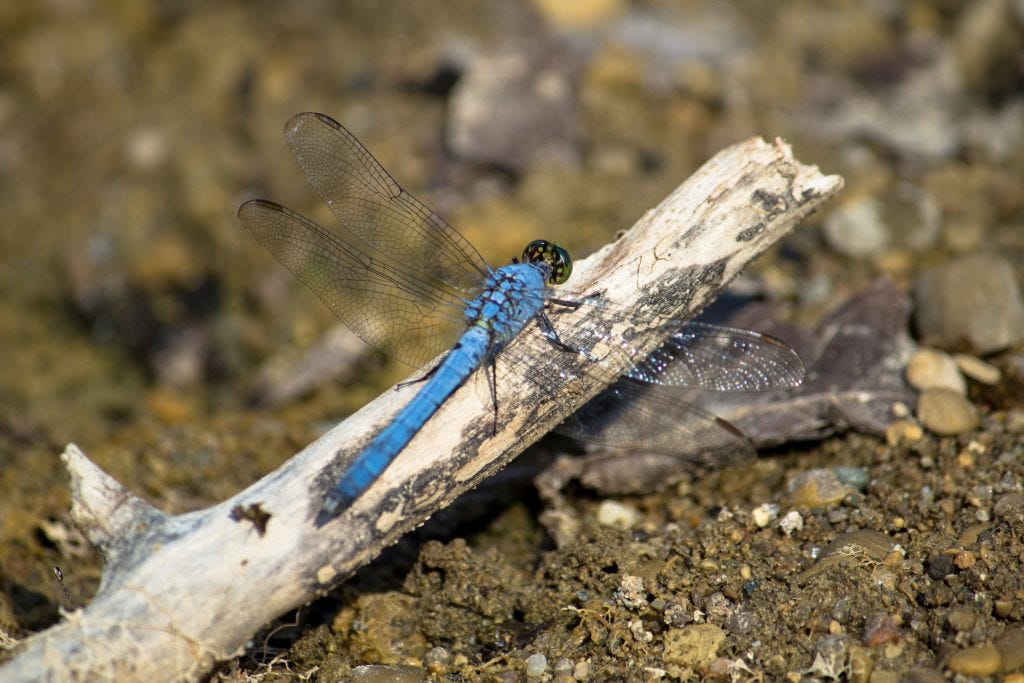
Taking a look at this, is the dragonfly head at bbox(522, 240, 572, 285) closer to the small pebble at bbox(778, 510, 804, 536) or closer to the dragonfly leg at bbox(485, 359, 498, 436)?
the dragonfly leg at bbox(485, 359, 498, 436)

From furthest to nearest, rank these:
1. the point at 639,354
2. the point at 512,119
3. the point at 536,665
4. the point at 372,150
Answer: the point at 372,150, the point at 512,119, the point at 639,354, the point at 536,665

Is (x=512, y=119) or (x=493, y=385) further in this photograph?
(x=512, y=119)

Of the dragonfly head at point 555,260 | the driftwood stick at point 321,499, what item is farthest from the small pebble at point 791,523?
the dragonfly head at point 555,260

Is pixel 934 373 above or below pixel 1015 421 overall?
above

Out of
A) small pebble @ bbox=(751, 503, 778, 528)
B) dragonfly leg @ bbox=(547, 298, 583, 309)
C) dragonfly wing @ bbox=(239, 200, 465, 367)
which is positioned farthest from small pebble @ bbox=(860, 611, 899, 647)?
dragonfly wing @ bbox=(239, 200, 465, 367)

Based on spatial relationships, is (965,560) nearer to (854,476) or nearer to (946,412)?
(854,476)

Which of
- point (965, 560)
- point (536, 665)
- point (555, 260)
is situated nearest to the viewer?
point (965, 560)

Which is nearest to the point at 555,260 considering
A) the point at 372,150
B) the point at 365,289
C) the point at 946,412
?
the point at 365,289
